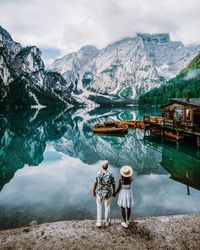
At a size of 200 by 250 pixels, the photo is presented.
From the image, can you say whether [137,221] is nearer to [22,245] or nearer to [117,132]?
[22,245]

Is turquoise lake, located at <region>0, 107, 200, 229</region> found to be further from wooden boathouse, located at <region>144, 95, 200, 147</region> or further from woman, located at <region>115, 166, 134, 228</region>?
woman, located at <region>115, 166, 134, 228</region>

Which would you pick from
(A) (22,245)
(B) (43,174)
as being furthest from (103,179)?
(B) (43,174)

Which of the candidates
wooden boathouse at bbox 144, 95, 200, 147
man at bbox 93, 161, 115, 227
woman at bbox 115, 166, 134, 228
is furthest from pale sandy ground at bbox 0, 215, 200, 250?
wooden boathouse at bbox 144, 95, 200, 147

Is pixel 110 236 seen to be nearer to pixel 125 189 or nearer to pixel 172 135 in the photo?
pixel 125 189

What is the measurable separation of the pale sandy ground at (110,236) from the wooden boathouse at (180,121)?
1270 inches

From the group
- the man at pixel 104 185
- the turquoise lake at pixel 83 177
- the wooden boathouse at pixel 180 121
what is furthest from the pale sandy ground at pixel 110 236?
the wooden boathouse at pixel 180 121

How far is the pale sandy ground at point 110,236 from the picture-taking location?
11.1m

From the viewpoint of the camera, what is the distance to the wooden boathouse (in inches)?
1829

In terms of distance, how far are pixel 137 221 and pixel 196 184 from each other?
1365cm

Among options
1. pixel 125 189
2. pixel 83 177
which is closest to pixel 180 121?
pixel 83 177

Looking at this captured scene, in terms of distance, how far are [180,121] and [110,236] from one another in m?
40.3

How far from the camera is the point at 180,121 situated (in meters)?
49.4

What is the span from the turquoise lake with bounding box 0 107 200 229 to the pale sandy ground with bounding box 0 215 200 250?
4870mm

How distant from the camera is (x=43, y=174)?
31297 millimetres
